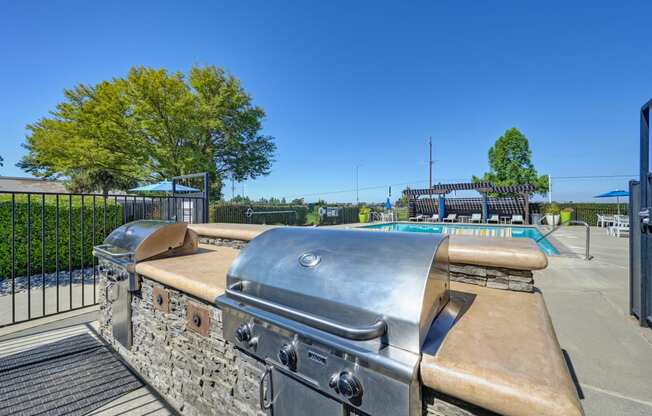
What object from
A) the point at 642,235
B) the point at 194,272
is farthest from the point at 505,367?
the point at 642,235

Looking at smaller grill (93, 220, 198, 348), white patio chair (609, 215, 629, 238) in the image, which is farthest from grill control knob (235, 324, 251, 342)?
white patio chair (609, 215, 629, 238)

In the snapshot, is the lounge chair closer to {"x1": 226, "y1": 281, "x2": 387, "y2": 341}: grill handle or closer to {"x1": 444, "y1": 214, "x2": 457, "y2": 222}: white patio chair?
{"x1": 444, "y1": 214, "x2": 457, "y2": 222}: white patio chair

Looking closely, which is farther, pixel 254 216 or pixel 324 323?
pixel 254 216

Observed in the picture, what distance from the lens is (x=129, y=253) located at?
2.41 meters

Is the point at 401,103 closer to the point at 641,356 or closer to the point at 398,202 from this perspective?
the point at 398,202

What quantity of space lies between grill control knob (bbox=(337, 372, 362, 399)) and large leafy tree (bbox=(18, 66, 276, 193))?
15.8 metres

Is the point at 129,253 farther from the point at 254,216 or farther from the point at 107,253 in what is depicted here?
the point at 254,216

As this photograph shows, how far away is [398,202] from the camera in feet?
87.2

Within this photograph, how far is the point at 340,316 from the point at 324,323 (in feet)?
0.27

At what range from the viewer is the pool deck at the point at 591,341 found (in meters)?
2.03

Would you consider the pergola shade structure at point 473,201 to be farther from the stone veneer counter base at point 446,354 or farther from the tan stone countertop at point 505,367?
the tan stone countertop at point 505,367

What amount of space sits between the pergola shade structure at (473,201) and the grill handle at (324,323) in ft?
58.8

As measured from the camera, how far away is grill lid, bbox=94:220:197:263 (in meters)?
2.42

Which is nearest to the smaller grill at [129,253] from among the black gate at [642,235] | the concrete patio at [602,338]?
the concrete patio at [602,338]
